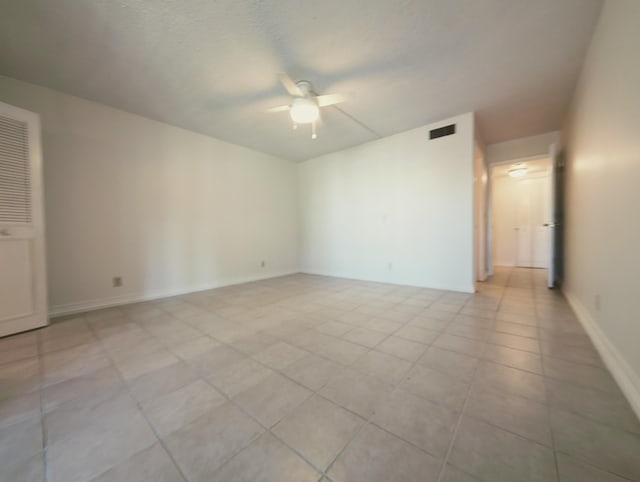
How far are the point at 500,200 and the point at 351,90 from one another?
5.69m

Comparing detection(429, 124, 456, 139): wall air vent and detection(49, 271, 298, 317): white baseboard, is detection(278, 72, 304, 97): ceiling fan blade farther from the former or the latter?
detection(49, 271, 298, 317): white baseboard

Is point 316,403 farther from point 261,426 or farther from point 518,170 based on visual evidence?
point 518,170

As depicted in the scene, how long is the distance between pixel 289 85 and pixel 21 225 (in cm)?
305

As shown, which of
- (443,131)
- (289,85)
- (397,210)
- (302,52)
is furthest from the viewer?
(397,210)

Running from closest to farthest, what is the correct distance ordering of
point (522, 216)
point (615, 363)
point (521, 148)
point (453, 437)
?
1. point (453, 437)
2. point (615, 363)
3. point (521, 148)
4. point (522, 216)

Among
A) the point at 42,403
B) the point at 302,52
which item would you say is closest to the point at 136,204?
the point at 42,403

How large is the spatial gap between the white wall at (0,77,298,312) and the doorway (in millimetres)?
5912

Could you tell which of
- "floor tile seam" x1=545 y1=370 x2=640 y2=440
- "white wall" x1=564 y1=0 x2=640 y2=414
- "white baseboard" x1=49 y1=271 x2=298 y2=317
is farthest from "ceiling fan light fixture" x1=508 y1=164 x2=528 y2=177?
"white baseboard" x1=49 y1=271 x2=298 y2=317

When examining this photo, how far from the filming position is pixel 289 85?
2334mm

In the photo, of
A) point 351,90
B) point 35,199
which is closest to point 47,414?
point 35,199

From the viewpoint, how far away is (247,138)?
4.27 meters

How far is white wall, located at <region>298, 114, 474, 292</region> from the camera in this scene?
11.8 ft

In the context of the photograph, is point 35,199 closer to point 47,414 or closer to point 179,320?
point 179,320

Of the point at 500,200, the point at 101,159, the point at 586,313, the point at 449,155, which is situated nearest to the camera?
the point at 586,313
